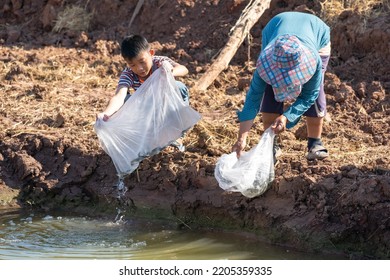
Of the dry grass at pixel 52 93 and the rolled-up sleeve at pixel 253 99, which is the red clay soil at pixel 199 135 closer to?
the dry grass at pixel 52 93

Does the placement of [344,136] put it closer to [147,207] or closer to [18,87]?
[147,207]

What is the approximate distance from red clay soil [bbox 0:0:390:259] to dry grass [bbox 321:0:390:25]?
0.07 m

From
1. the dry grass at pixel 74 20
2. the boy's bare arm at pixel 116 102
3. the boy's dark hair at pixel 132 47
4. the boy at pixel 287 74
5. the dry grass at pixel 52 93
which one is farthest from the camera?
the dry grass at pixel 74 20

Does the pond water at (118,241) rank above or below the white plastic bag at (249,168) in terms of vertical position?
below

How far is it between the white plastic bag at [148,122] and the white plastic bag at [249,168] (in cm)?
67

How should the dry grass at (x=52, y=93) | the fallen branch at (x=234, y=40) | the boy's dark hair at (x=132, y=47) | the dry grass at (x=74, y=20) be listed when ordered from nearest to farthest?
1. the boy's dark hair at (x=132, y=47)
2. the dry grass at (x=52, y=93)
3. the fallen branch at (x=234, y=40)
4. the dry grass at (x=74, y=20)

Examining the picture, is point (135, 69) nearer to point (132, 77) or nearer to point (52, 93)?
point (132, 77)

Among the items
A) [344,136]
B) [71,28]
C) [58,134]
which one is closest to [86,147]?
[58,134]

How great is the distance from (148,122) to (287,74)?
1.45 metres

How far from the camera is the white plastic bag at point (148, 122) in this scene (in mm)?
6348

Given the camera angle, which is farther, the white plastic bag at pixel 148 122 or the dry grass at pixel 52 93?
the dry grass at pixel 52 93

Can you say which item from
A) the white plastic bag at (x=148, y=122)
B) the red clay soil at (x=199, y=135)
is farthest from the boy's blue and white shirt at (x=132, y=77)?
the red clay soil at (x=199, y=135)

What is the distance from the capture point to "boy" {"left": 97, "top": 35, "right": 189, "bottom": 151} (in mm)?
6086

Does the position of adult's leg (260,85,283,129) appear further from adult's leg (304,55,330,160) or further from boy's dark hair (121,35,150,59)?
boy's dark hair (121,35,150,59)
